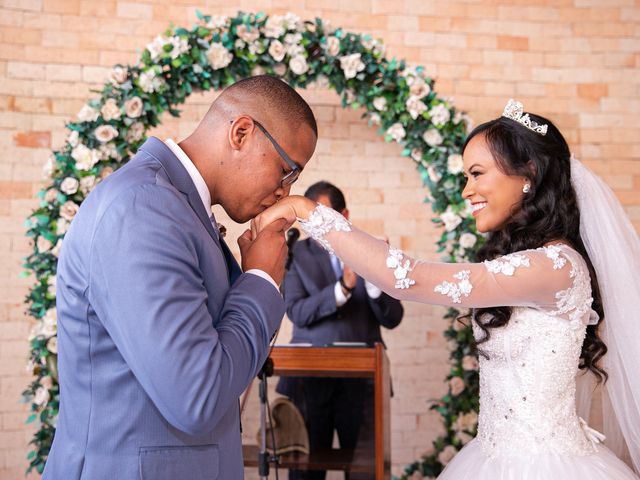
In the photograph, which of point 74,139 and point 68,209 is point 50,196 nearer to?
point 68,209

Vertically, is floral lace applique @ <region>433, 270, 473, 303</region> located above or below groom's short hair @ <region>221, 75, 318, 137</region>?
below

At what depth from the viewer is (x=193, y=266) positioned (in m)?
1.59

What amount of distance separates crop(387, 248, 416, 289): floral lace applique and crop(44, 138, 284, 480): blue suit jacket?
76 centimetres

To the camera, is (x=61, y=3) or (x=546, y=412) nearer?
(x=546, y=412)

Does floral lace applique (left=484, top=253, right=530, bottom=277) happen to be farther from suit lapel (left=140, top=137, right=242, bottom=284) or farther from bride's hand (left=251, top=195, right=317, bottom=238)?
suit lapel (left=140, top=137, right=242, bottom=284)

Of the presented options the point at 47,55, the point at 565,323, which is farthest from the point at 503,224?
the point at 47,55

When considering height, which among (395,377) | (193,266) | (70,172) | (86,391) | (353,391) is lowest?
(395,377)

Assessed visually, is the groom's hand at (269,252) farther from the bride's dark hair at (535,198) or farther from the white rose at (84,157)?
the white rose at (84,157)

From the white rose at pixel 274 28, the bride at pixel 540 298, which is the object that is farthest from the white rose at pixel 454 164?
the bride at pixel 540 298

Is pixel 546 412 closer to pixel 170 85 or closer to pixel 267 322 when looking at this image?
pixel 267 322

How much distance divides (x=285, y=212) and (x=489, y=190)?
103 centimetres

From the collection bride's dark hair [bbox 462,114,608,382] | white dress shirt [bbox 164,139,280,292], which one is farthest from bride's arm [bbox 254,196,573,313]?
white dress shirt [bbox 164,139,280,292]

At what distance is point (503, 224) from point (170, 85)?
257 cm

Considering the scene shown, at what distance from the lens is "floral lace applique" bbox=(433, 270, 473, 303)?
2.48m
